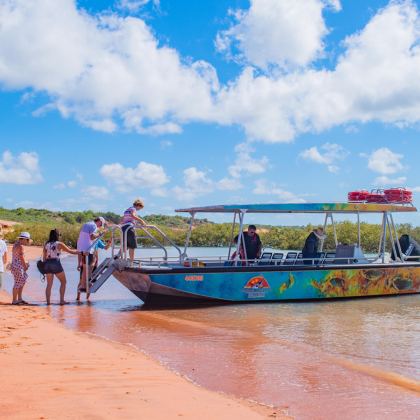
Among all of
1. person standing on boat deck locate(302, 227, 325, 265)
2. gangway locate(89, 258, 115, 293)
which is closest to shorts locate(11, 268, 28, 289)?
gangway locate(89, 258, 115, 293)

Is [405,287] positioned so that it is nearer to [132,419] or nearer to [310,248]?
[310,248]

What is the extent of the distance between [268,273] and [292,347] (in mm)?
4192

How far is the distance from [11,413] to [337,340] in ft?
17.6

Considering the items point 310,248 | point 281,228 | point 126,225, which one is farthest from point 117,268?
point 281,228

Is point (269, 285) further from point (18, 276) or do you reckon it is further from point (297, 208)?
point (18, 276)

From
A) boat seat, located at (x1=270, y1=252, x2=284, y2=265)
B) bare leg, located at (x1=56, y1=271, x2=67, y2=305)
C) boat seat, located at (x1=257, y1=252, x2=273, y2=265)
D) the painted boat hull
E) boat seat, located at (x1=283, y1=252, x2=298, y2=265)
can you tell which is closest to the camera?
bare leg, located at (x1=56, y1=271, x2=67, y2=305)

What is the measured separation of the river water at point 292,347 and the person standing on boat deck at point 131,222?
126 centimetres

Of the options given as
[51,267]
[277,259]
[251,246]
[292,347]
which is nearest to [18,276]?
[51,267]

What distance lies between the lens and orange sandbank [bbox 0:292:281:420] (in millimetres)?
4363

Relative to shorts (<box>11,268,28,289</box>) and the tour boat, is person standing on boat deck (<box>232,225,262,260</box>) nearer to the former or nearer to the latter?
the tour boat

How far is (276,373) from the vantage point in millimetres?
6387

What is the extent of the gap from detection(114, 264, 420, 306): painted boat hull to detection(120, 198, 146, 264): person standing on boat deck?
65cm

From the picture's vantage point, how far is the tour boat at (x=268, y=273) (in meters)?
11.3

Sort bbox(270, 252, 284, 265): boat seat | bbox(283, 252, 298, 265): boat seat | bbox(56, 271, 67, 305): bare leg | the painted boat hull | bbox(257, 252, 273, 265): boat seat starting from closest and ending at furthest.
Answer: bbox(56, 271, 67, 305): bare leg → the painted boat hull → bbox(257, 252, 273, 265): boat seat → bbox(270, 252, 284, 265): boat seat → bbox(283, 252, 298, 265): boat seat
